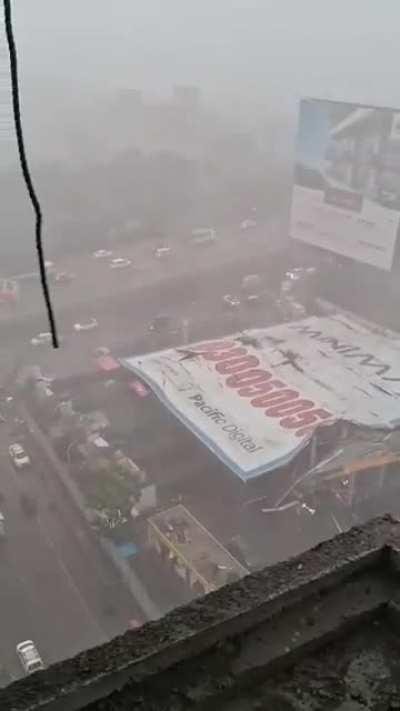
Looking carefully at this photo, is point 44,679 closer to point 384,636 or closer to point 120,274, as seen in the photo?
point 384,636

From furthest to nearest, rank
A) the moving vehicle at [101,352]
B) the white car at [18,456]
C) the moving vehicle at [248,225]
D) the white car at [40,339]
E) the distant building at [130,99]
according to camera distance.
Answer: the distant building at [130,99] → the moving vehicle at [248,225] → the white car at [40,339] → the moving vehicle at [101,352] → the white car at [18,456]

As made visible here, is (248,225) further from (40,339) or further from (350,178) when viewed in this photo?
(40,339)

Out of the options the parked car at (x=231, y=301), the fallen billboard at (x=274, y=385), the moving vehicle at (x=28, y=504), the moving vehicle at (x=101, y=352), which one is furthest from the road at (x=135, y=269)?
the moving vehicle at (x=28, y=504)

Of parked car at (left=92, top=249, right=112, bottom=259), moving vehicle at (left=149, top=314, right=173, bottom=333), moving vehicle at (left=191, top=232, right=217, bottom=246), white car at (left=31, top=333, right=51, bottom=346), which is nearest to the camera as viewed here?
white car at (left=31, top=333, right=51, bottom=346)

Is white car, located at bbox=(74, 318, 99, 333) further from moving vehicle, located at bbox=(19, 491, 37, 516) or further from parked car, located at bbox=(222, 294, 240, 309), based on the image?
moving vehicle, located at bbox=(19, 491, 37, 516)

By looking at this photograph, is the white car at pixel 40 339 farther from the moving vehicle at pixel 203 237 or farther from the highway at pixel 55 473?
the moving vehicle at pixel 203 237

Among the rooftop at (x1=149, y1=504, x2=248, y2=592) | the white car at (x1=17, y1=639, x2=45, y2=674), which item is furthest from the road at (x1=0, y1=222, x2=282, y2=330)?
the white car at (x1=17, y1=639, x2=45, y2=674)
